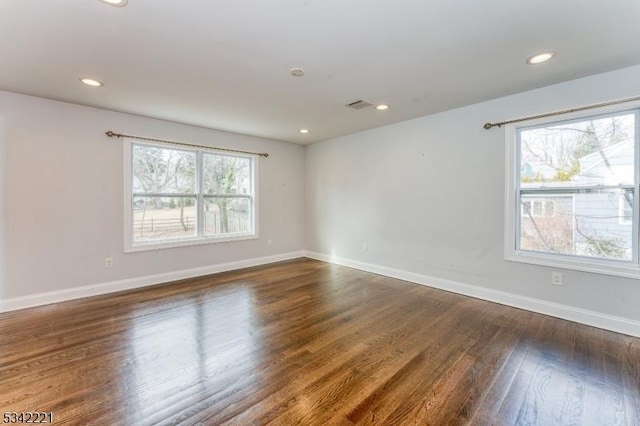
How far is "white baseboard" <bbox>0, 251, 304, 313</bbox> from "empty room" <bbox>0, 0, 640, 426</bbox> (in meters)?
0.02

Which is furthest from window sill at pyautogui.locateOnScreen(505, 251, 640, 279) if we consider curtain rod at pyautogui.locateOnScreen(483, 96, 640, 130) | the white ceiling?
the white ceiling

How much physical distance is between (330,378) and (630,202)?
3.16m

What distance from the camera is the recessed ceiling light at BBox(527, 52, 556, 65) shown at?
2.31m

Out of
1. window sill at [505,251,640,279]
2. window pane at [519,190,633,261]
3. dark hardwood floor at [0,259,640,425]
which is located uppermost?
window pane at [519,190,633,261]

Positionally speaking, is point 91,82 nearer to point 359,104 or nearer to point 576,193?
point 359,104

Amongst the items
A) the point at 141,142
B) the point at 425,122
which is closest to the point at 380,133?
the point at 425,122

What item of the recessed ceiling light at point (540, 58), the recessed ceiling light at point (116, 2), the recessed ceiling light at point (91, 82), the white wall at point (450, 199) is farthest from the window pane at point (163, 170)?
the recessed ceiling light at point (540, 58)

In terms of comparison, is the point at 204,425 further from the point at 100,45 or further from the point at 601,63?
the point at 601,63

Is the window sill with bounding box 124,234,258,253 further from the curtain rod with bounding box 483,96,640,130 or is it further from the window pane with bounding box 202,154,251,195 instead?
the curtain rod with bounding box 483,96,640,130

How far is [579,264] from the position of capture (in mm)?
2830

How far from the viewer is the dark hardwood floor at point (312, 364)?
1636 millimetres

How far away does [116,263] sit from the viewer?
3.79 meters

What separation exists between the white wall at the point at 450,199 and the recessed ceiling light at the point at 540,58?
28.9 inches

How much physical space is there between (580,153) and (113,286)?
5.74 metres
